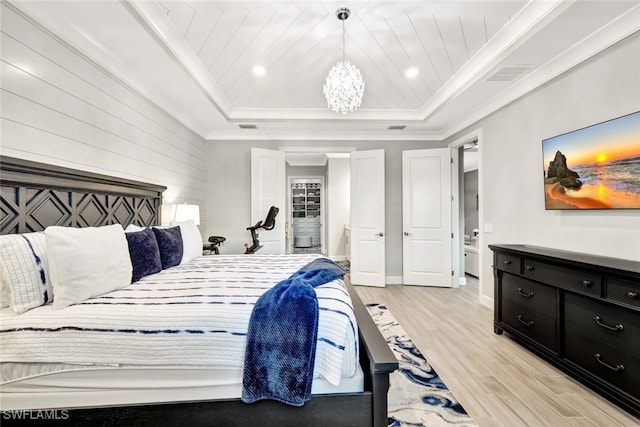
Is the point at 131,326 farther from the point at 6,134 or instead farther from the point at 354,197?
the point at 354,197

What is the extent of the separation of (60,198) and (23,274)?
86cm

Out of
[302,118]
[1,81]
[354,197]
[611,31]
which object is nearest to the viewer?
[1,81]

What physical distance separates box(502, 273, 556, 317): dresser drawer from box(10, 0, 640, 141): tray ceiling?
1.91 meters

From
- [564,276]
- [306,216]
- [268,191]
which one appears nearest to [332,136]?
[268,191]

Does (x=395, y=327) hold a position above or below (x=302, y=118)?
below

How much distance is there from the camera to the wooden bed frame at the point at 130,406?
4.22 ft

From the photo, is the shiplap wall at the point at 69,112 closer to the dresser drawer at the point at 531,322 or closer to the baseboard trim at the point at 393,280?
the baseboard trim at the point at 393,280

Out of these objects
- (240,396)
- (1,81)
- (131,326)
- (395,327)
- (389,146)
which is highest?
(389,146)

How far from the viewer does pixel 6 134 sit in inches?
65.6

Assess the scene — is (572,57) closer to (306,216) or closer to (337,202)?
(337,202)

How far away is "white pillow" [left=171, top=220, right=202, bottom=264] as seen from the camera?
280 cm

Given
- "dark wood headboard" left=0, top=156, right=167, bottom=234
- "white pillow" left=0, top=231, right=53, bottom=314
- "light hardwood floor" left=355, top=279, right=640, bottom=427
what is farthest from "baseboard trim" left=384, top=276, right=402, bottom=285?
"white pillow" left=0, top=231, right=53, bottom=314

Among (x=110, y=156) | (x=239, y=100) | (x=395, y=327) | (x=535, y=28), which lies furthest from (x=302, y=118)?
(x=395, y=327)

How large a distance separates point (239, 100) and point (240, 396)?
3.54 metres
